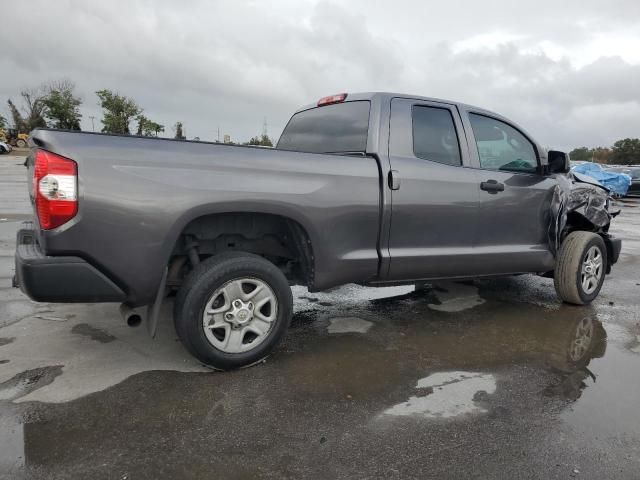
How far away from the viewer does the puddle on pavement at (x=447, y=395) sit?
2680mm

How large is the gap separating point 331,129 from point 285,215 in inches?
47.0

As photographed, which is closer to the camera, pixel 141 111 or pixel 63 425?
pixel 63 425

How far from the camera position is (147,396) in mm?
2717

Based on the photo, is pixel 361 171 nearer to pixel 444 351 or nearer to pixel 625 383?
pixel 444 351

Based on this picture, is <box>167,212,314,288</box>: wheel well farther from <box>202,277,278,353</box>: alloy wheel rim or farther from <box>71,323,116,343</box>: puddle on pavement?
<box>71,323,116,343</box>: puddle on pavement

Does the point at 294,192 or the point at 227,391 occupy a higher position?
the point at 294,192

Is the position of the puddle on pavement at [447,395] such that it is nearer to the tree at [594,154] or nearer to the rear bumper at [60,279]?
the rear bumper at [60,279]

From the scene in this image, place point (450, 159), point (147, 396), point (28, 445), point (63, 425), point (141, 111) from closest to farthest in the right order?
1. point (28, 445)
2. point (63, 425)
3. point (147, 396)
4. point (450, 159)
5. point (141, 111)

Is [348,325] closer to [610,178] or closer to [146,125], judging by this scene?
[610,178]

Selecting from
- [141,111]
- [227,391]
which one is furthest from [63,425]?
[141,111]

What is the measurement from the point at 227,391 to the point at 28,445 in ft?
3.32

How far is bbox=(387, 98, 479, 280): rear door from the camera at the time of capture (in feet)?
11.4

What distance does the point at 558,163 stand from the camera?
4.37 meters

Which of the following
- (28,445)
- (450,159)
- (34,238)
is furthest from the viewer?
(450,159)
